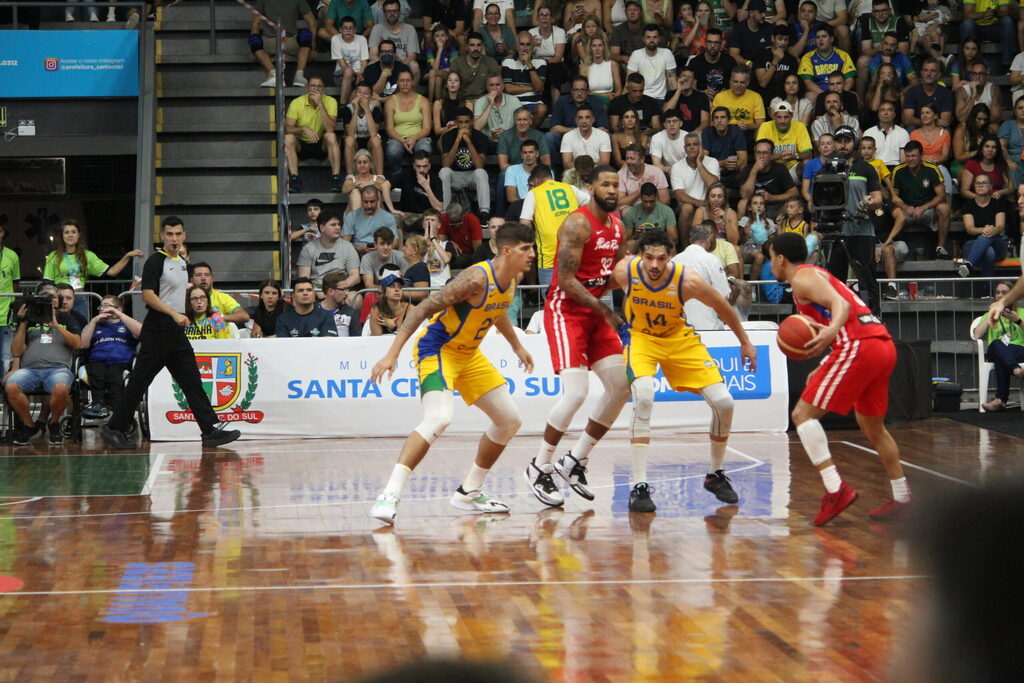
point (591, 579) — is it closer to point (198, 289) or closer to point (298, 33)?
point (198, 289)

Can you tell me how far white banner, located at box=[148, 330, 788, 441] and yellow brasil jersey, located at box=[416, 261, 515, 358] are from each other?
15.6 feet

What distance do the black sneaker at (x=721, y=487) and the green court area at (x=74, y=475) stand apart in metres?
4.24

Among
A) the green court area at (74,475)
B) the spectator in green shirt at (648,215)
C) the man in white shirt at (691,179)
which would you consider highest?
the man in white shirt at (691,179)

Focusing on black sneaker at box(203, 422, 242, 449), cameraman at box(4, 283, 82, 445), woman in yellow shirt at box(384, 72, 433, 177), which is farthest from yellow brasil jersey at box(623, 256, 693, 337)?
woman in yellow shirt at box(384, 72, 433, 177)

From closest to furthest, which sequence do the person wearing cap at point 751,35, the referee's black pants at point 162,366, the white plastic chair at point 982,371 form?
the referee's black pants at point 162,366 < the white plastic chair at point 982,371 < the person wearing cap at point 751,35

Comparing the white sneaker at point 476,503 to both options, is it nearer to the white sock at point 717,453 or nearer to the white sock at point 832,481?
the white sock at point 717,453

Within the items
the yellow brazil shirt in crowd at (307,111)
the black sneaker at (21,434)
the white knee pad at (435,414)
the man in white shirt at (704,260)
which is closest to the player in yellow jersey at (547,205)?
the man in white shirt at (704,260)

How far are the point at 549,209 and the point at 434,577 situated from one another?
6228 mm

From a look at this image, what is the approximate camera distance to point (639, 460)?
339 inches

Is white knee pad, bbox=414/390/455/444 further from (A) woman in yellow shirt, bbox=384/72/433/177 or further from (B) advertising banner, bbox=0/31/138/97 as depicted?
(B) advertising banner, bbox=0/31/138/97

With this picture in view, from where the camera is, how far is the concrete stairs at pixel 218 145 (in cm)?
1667

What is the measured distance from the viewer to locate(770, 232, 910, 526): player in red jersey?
25.8ft

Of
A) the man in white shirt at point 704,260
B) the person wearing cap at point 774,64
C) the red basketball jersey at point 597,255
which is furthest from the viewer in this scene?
the person wearing cap at point 774,64

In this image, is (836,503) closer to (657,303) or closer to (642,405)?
(642,405)
